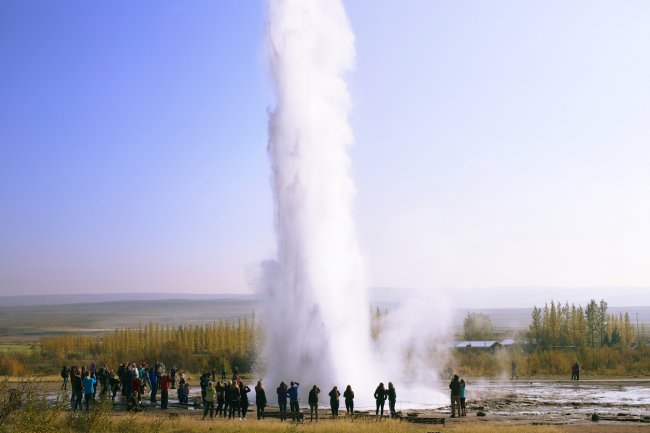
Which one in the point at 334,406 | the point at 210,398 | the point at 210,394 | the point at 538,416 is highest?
the point at 210,394

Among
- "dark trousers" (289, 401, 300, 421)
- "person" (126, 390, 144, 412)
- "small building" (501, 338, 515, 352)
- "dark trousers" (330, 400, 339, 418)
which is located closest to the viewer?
"dark trousers" (289, 401, 300, 421)

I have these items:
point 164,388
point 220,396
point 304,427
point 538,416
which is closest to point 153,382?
point 164,388

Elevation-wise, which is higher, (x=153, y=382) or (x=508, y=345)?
(x=153, y=382)

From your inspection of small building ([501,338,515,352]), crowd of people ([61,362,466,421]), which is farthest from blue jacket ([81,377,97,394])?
small building ([501,338,515,352])

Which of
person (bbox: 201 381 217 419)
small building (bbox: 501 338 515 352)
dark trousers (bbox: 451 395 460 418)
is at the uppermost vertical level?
person (bbox: 201 381 217 419)

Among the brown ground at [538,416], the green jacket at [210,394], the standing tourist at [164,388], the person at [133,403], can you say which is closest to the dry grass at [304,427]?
the brown ground at [538,416]

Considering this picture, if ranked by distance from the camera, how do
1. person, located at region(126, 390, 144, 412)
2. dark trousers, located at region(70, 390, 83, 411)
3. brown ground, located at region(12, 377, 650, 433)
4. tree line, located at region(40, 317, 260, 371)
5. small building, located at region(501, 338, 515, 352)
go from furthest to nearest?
small building, located at region(501, 338, 515, 352)
tree line, located at region(40, 317, 260, 371)
dark trousers, located at region(70, 390, 83, 411)
person, located at region(126, 390, 144, 412)
brown ground, located at region(12, 377, 650, 433)

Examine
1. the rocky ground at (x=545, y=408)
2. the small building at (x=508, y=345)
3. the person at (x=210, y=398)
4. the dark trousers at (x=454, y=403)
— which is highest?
the person at (x=210, y=398)

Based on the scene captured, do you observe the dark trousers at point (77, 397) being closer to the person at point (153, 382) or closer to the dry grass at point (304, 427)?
the person at point (153, 382)

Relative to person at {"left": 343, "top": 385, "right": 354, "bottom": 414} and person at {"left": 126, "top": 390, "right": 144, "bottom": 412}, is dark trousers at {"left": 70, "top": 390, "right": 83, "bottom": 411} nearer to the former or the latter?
person at {"left": 126, "top": 390, "right": 144, "bottom": 412}

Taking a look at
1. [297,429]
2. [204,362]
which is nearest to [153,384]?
[297,429]

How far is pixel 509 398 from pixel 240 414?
15459 mm

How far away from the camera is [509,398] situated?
3512 centimetres

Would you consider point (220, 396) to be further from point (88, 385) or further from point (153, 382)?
point (153, 382)
